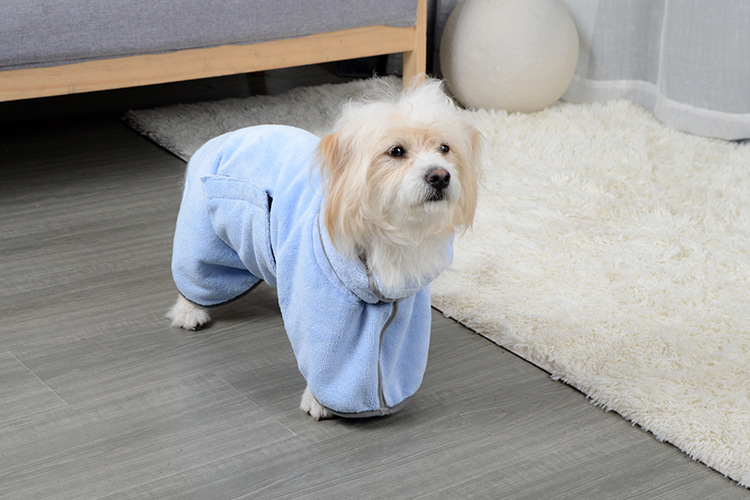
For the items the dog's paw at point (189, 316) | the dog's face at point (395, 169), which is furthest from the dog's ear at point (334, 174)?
the dog's paw at point (189, 316)

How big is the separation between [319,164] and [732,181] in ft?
5.02

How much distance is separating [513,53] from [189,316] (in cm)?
164

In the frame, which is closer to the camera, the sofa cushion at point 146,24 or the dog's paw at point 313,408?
the dog's paw at point 313,408

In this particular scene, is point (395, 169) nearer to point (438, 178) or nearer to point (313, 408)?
point (438, 178)

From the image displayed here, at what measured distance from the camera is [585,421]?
4.37ft

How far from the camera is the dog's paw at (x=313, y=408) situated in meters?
1.31

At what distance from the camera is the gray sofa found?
2012mm

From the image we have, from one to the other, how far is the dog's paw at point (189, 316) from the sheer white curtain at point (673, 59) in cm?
184

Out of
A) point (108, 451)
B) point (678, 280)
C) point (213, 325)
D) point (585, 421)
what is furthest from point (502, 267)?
point (108, 451)

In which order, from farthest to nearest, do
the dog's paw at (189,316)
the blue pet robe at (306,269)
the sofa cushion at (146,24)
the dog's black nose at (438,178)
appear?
1. the sofa cushion at (146,24)
2. the dog's paw at (189,316)
3. the blue pet robe at (306,269)
4. the dog's black nose at (438,178)

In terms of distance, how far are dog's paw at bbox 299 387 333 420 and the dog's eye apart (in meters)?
0.42

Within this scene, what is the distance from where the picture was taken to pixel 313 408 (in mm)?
1317

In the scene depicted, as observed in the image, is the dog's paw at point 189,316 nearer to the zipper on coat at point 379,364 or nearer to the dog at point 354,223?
the dog at point 354,223

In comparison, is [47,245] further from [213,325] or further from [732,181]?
[732,181]
